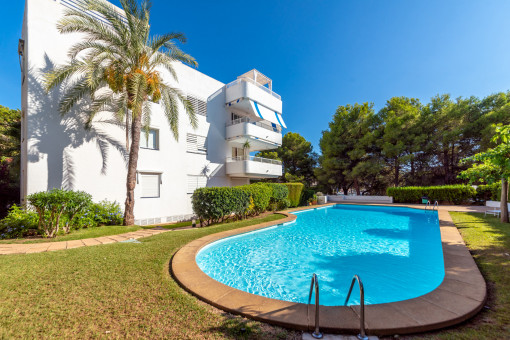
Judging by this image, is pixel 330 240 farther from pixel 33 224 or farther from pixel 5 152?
pixel 5 152

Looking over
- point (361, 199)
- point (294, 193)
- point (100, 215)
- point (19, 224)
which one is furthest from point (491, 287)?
point (361, 199)

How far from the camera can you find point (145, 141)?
14.2 m

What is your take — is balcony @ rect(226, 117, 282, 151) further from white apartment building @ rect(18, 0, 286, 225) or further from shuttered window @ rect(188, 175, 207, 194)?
shuttered window @ rect(188, 175, 207, 194)

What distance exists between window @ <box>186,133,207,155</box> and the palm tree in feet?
16.7

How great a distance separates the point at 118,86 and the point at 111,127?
3196 mm

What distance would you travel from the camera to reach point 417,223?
13484 millimetres

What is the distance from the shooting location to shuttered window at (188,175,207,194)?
16531mm

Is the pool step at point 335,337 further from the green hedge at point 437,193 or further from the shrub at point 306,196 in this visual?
the green hedge at point 437,193

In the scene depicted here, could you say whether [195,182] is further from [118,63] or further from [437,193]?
[437,193]


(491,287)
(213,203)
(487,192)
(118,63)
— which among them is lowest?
(491,287)

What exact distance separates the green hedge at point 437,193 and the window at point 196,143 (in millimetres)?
22548

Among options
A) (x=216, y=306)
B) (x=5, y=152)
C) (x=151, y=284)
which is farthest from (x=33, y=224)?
(x=5, y=152)

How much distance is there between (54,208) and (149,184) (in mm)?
5856

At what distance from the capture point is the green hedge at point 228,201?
11656 millimetres
